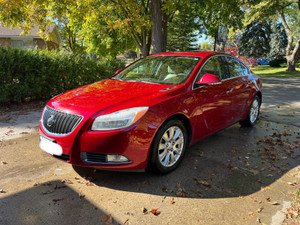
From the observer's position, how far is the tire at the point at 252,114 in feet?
17.6

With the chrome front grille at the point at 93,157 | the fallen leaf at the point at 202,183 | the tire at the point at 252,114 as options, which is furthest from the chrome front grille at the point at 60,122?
the tire at the point at 252,114

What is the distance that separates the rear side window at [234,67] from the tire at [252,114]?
0.83m

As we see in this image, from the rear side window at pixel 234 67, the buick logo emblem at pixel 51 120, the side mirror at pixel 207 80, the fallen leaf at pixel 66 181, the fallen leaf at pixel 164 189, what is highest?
the rear side window at pixel 234 67

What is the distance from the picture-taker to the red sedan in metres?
2.73

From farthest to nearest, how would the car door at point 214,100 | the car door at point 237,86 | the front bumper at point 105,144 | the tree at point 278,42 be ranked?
1. the tree at point 278,42
2. the car door at point 237,86
3. the car door at point 214,100
4. the front bumper at point 105,144

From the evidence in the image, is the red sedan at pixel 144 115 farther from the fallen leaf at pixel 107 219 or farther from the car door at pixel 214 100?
the fallen leaf at pixel 107 219

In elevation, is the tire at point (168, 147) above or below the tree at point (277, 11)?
below

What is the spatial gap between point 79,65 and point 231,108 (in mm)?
5669

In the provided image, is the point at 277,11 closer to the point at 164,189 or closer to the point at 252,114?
→ the point at 252,114

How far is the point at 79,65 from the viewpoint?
27.1 feet

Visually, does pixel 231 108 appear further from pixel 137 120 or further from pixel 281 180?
pixel 137 120

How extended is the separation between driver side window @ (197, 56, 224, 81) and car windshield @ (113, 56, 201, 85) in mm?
163

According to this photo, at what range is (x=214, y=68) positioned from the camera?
4.11 meters

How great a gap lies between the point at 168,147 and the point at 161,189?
0.54 m
